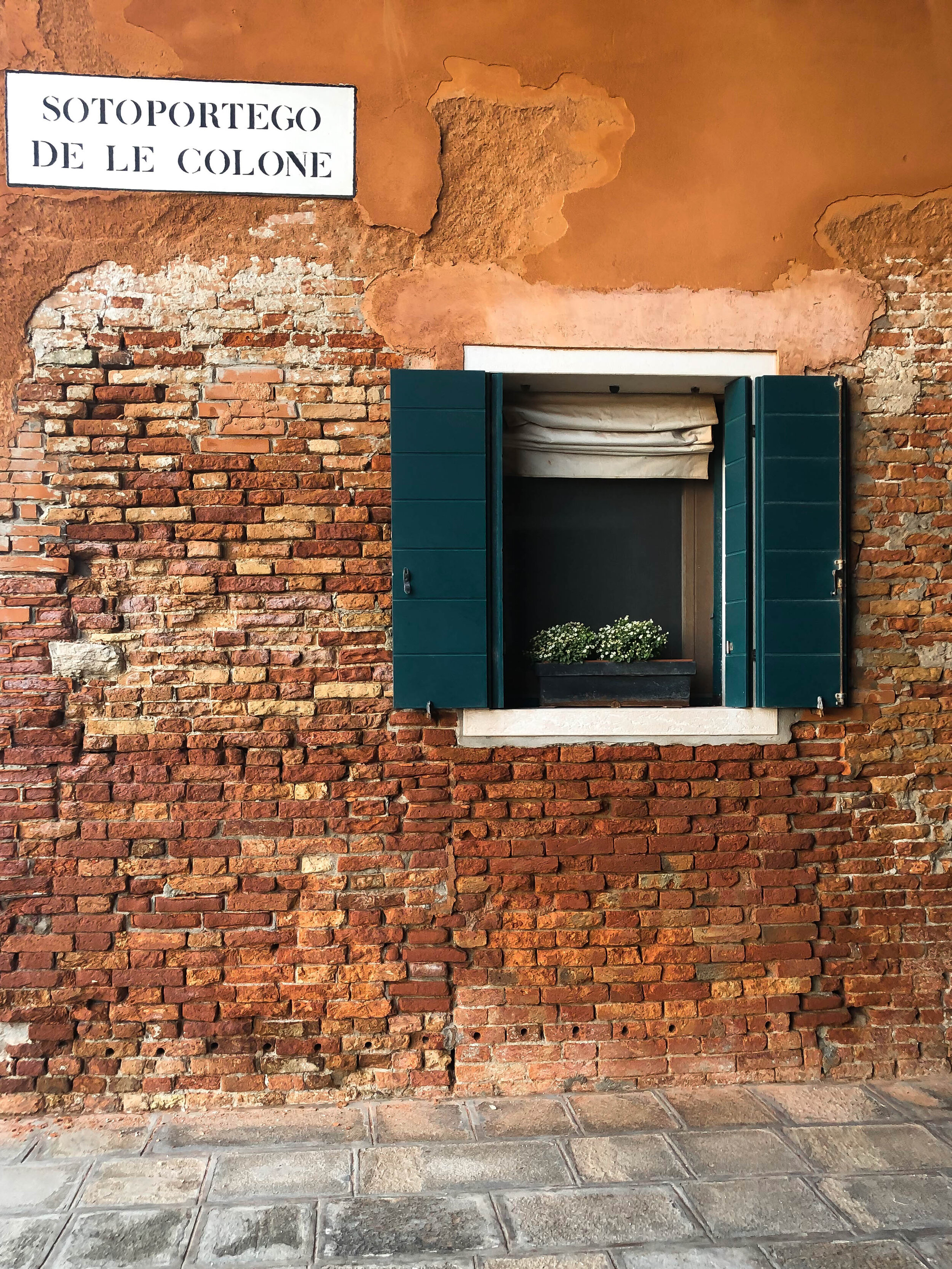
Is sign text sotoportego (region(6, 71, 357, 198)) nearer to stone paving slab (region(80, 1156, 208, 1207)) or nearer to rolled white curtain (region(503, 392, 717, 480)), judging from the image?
rolled white curtain (region(503, 392, 717, 480))

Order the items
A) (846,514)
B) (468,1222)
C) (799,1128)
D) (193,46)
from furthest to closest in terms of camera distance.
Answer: (846,514) < (193,46) < (799,1128) < (468,1222)

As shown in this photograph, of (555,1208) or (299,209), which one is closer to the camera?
(555,1208)

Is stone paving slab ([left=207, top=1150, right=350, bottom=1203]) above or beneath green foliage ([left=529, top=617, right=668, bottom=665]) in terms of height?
beneath

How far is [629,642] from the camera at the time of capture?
4055 mm

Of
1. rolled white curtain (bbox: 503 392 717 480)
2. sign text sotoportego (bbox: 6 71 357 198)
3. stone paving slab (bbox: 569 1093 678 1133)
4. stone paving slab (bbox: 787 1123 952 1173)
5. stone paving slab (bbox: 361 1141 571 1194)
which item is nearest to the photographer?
stone paving slab (bbox: 361 1141 571 1194)

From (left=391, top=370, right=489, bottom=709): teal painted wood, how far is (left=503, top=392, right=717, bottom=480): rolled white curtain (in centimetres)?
34

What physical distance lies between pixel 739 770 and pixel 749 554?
0.92 m

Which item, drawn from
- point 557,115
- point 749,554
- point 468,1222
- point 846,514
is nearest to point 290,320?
point 557,115

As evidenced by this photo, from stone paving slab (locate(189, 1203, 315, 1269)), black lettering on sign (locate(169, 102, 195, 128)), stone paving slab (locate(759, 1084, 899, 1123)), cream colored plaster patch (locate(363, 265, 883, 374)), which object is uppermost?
black lettering on sign (locate(169, 102, 195, 128))

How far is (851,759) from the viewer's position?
4.03 meters

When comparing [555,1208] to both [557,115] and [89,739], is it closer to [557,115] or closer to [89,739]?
[89,739]

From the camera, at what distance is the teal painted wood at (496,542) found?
3.87 meters

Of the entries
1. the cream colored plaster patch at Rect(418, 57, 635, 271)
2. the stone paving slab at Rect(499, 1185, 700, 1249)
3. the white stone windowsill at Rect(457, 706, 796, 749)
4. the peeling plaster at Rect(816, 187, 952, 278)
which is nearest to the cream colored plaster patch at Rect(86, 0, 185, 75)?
the cream colored plaster patch at Rect(418, 57, 635, 271)

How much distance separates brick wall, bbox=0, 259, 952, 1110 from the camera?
3746 millimetres
